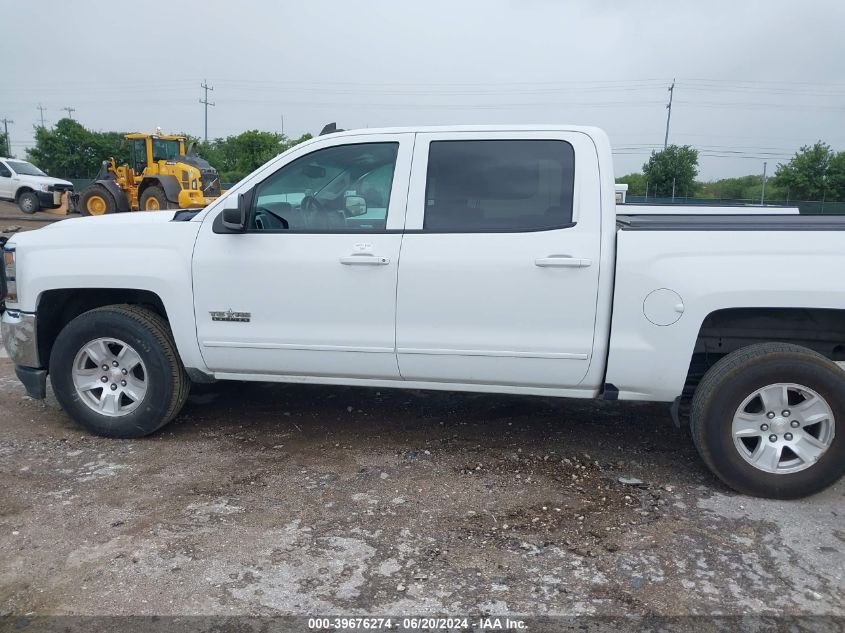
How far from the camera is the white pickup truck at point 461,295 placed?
12.4 feet

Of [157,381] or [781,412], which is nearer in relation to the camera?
[781,412]

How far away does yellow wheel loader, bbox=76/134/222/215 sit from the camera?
20.3 metres

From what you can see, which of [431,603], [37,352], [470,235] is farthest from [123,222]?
[431,603]

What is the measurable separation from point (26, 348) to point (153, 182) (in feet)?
57.8

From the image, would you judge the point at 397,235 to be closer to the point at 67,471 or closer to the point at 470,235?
the point at 470,235

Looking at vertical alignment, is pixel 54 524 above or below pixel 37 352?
below

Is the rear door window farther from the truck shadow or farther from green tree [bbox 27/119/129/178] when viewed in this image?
green tree [bbox 27/119/129/178]

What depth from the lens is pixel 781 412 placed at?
380 centimetres

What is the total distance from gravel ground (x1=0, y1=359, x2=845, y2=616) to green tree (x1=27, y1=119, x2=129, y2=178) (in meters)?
51.5

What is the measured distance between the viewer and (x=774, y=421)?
3.82 meters

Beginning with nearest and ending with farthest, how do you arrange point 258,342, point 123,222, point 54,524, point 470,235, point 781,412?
point 54,524 → point 781,412 → point 470,235 → point 258,342 → point 123,222

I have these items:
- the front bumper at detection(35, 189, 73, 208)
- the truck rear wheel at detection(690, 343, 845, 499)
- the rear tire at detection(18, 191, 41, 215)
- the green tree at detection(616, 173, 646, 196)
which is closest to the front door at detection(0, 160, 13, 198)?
the rear tire at detection(18, 191, 41, 215)

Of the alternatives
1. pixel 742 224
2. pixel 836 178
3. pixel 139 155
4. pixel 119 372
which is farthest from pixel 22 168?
pixel 836 178

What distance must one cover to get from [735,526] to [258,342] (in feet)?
9.32
